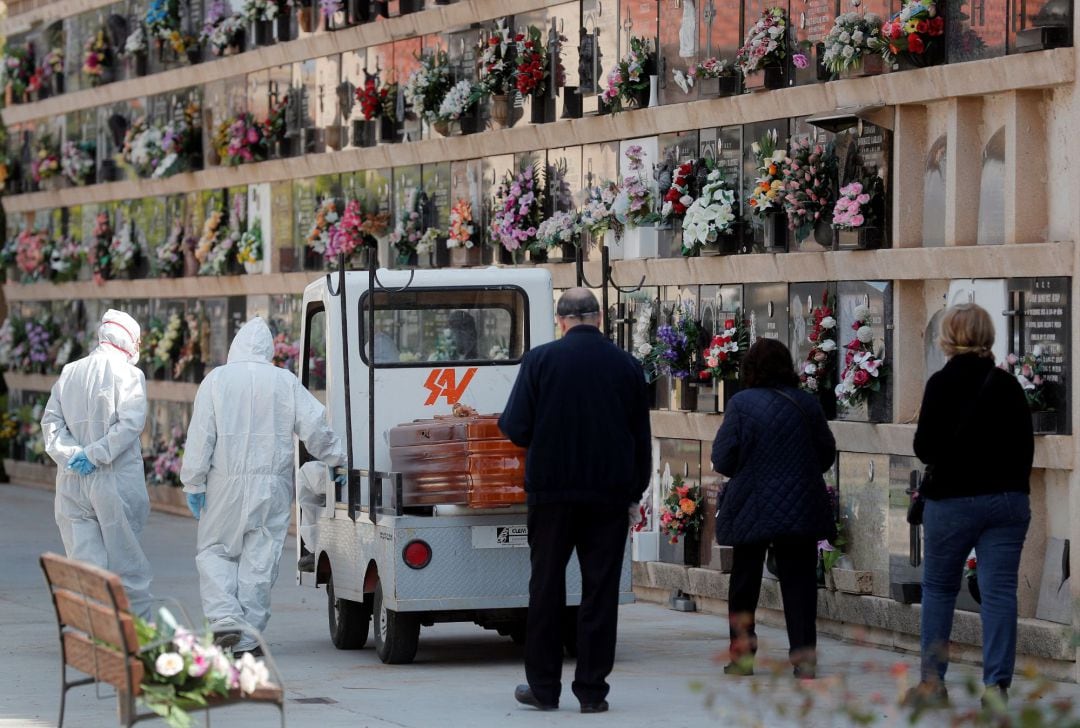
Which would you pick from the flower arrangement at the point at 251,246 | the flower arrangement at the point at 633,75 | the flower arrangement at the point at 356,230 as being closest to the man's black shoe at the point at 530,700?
the flower arrangement at the point at 633,75

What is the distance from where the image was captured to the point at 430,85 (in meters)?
19.5

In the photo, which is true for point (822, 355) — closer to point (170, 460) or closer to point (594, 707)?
point (594, 707)

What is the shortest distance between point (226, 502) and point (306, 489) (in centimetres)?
116

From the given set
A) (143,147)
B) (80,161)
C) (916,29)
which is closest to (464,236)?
(916,29)

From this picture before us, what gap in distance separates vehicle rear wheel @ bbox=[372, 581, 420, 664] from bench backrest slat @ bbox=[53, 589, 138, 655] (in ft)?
12.0

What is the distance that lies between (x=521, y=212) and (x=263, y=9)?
661 centimetres

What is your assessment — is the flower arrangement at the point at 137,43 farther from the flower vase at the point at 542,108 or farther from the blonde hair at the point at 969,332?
the blonde hair at the point at 969,332

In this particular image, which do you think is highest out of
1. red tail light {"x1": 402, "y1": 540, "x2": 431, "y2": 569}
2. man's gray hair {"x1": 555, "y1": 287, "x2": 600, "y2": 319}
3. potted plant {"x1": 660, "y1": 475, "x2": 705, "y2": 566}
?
man's gray hair {"x1": 555, "y1": 287, "x2": 600, "y2": 319}

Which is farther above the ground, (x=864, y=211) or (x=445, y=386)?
(x=864, y=211)

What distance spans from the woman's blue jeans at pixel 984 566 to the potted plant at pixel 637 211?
21.2 ft

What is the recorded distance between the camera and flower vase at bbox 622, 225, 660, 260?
1620 centimetres

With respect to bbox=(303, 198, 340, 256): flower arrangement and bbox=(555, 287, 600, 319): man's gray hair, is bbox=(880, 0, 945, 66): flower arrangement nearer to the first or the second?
bbox=(555, 287, 600, 319): man's gray hair

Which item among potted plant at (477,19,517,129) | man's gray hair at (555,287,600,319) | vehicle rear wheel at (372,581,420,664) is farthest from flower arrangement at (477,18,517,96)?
man's gray hair at (555,287,600,319)

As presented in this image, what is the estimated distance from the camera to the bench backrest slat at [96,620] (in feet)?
24.0
